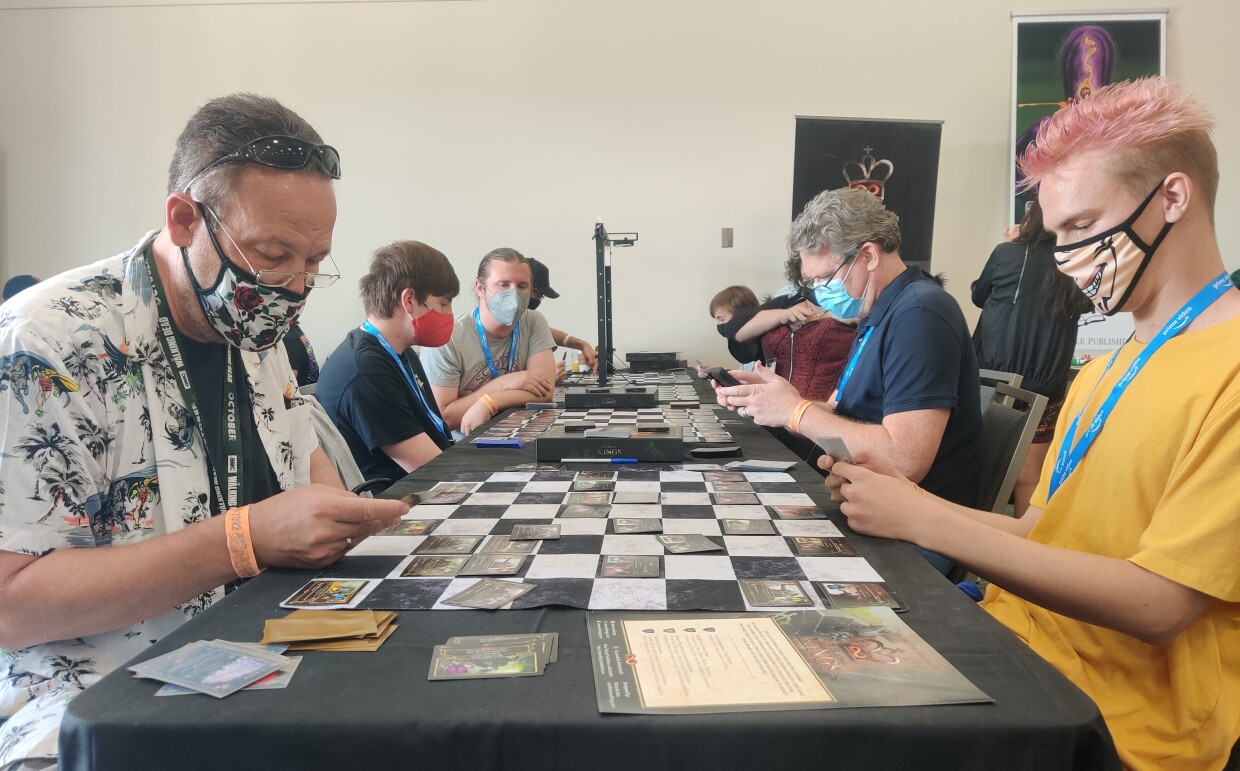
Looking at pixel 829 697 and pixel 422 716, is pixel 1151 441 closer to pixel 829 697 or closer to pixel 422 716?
pixel 829 697

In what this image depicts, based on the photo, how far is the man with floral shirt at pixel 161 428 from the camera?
0.84 metres

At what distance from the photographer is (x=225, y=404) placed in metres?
1.15

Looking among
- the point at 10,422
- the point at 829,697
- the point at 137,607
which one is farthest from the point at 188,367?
the point at 829,697

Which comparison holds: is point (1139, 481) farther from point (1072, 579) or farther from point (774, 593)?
point (774, 593)

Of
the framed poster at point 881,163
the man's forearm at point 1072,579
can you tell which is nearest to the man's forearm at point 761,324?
the framed poster at point 881,163

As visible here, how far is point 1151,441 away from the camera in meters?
0.92

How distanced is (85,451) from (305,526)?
29 centimetres

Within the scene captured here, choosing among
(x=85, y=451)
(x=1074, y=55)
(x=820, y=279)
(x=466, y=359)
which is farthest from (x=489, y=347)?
(x=1074, y=55)

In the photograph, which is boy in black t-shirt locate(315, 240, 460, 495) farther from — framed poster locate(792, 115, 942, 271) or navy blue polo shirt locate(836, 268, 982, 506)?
framed poster locate(792, 115, 942, 271)

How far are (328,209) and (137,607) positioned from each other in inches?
25.0

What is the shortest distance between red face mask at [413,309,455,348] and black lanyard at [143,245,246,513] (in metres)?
1.00

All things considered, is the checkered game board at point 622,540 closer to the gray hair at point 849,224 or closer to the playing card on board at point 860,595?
the playing card on board at point 860,595

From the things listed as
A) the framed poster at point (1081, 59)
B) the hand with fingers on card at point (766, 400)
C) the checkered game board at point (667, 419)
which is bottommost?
the checkered game board at point (667, 419)

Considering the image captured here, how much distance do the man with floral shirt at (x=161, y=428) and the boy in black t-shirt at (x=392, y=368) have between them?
2.12 ft
